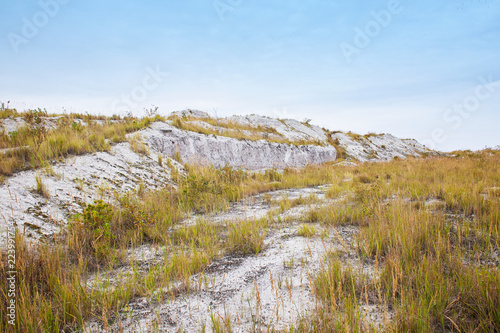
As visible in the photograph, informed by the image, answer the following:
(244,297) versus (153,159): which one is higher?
(153,159)

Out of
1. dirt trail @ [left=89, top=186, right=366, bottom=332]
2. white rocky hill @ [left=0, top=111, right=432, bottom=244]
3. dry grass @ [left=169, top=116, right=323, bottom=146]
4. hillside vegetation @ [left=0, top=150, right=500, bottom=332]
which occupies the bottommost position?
dirt trail @ [left=89, top=186, right=366, bottom=332]

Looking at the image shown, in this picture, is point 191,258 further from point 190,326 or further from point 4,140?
point 4,140

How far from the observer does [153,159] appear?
26.1ft

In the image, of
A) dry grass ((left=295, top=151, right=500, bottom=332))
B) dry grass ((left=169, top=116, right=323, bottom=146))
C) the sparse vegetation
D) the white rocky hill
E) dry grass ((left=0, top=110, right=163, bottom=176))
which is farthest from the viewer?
dry grass ((left=169, top=116, right=323, bottom=146))

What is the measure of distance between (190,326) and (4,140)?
7.09 meters

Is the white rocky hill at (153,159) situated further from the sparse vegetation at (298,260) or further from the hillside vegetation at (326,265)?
the hillside vegetation at (326,265)

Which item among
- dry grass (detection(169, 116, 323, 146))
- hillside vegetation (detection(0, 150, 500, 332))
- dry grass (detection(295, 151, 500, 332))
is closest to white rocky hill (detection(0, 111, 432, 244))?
dry grass (detection(169, 116, 323, 146))

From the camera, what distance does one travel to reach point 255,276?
2.69 meters

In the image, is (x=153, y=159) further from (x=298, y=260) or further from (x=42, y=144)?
(x=298, y=260)

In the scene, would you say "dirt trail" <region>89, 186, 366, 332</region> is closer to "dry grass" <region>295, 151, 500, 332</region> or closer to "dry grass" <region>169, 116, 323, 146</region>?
"dry grass" <region>295, 151, 500, 332</region>

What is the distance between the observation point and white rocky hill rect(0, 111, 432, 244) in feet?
12.3

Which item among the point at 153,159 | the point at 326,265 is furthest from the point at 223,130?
the point at 326,265

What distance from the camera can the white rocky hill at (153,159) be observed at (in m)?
3.75

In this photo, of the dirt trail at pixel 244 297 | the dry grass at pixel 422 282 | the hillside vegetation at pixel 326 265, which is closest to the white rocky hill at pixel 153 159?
the hillside vegetation at pixel 326 265
